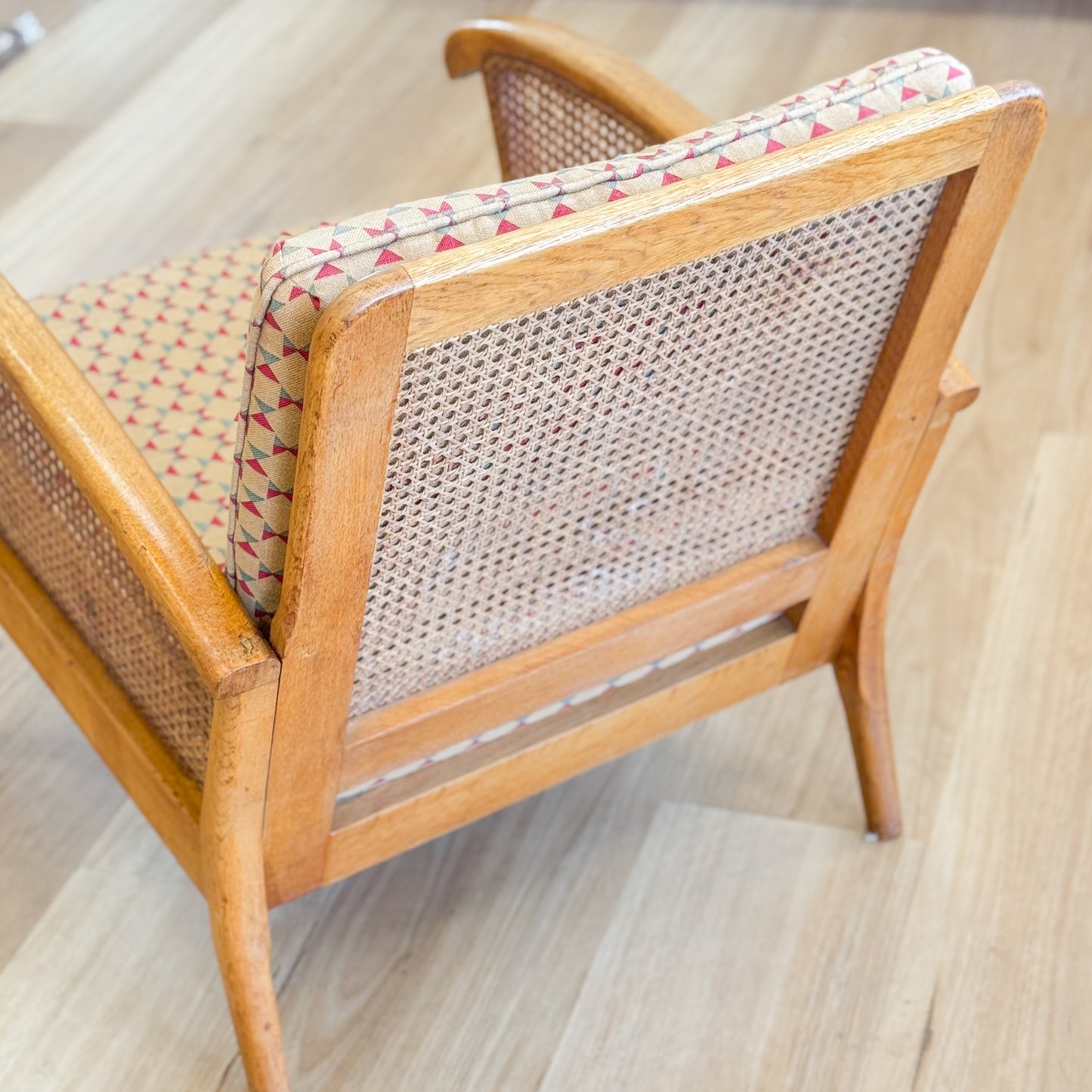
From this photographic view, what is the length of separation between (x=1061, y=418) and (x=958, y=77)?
1.23m

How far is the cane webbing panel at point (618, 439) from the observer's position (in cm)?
84

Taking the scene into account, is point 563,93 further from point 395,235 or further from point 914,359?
point 395,235

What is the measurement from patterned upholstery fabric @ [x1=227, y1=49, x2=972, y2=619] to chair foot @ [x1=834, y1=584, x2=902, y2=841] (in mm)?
498

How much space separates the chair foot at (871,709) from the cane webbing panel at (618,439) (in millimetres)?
181

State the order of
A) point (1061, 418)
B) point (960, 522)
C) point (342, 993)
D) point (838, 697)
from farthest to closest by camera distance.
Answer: point (1061, 418), point (960, 522), point (838, 697), point (342, 993)

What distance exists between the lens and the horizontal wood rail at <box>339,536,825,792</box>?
3.48 ft

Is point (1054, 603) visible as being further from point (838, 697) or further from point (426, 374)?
point (426, 374)

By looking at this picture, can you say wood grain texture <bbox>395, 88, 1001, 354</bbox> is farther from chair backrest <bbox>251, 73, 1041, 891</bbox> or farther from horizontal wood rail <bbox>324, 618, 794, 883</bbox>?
horizontal wood rail <bbox>324, 618, 794, 883</bbox>

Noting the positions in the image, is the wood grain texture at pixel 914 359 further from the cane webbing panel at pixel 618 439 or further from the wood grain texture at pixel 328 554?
the wood grain texture at pixel 328 554

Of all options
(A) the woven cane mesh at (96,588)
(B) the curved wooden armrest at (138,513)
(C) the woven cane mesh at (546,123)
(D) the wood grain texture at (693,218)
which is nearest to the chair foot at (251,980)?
(A) the woven cane mesh at (96,588)

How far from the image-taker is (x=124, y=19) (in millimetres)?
2830

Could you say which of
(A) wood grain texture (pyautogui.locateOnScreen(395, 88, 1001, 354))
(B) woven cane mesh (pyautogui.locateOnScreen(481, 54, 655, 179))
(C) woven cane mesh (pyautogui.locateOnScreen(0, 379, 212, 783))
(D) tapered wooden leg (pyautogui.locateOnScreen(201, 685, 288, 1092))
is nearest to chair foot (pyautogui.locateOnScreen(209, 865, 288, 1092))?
(D) tapered wooden leg (pyautogui.locateOnScreen(201, 685, 288, 1092))

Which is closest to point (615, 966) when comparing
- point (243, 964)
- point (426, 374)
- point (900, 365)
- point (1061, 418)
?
point (243, 964)

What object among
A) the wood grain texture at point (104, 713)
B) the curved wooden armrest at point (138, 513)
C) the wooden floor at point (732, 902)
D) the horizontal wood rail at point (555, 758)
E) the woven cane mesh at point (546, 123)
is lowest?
the wooden floor at point (732, 902)
